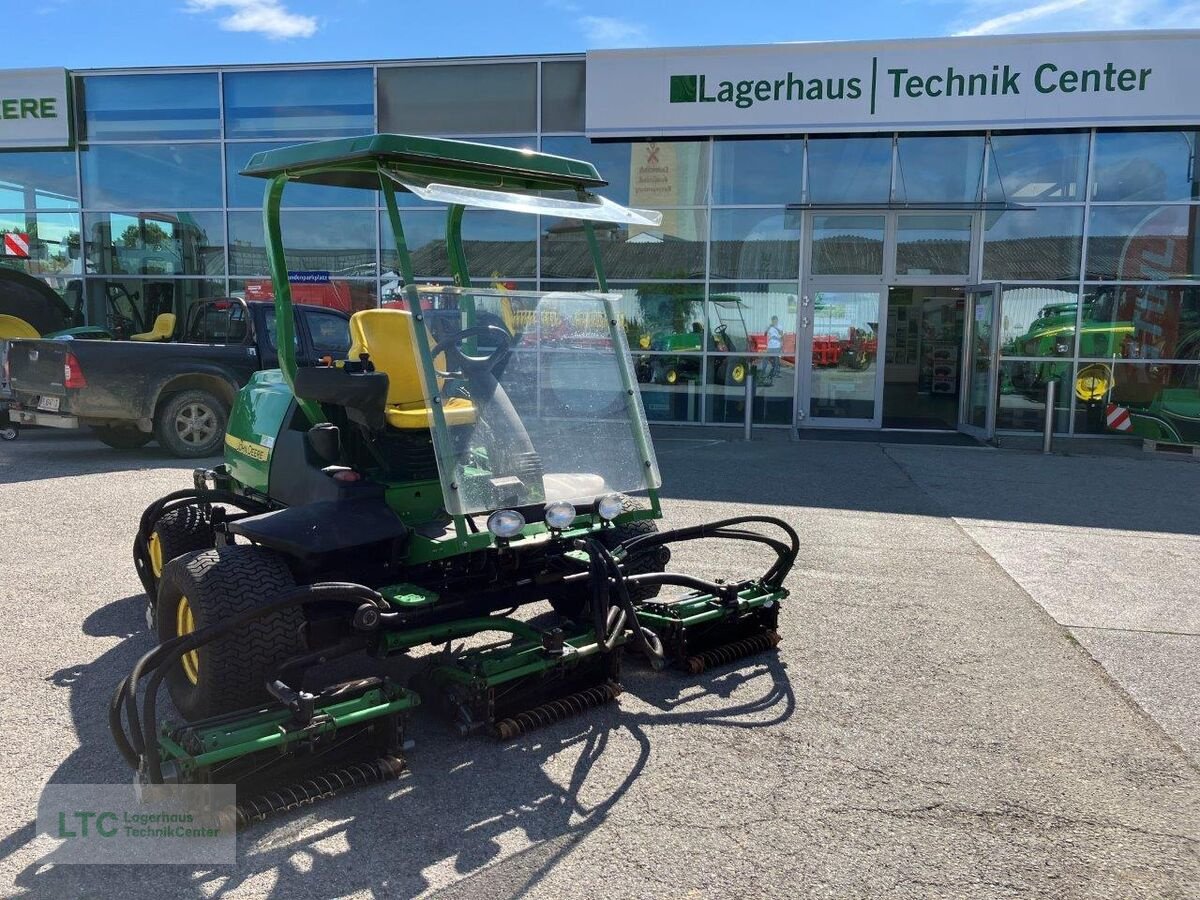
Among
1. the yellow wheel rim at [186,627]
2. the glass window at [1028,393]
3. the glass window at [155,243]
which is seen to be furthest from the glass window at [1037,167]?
the yellow wheel rim at [186,627]

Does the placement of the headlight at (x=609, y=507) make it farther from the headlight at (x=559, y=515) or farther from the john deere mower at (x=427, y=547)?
the headlight at (x=559, y=515)

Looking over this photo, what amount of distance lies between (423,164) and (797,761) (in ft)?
9.44

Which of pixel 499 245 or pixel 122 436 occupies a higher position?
pixel 499 245

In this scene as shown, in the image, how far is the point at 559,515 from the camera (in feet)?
12.8

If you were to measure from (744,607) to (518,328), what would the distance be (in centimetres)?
178

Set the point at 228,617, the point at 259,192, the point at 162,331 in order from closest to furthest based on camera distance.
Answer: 1. the point at 228,617
2. the point at 162,331
3. the point at 259,192

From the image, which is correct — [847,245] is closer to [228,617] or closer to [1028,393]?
[1028,393]

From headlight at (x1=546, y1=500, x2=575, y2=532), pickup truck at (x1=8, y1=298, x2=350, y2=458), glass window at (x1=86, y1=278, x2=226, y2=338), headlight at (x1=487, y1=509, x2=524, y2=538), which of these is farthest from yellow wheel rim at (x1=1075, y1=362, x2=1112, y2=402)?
glass window at (x1=86, y1=278, x2=226, y2=338)

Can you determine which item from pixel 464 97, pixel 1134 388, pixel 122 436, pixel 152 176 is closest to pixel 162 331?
pixel 122 436

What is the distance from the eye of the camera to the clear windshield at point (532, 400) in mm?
4004

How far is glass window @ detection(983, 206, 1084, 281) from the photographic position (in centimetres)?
1367

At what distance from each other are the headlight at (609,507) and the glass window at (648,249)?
1048cm

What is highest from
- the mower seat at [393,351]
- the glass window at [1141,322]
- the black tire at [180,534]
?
the glass window at [1141,322]

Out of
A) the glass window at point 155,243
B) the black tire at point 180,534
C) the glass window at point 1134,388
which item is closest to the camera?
the black tire at point 180,534
